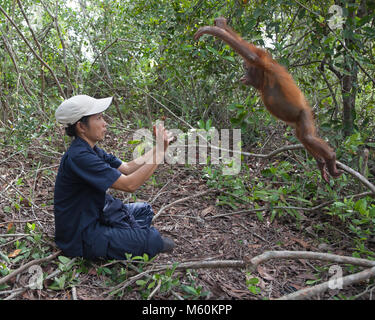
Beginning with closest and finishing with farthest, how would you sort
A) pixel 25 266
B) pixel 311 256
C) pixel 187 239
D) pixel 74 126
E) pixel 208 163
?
pixel 311 256
pixel 25 266
pixel 74 126
pixel 187 239
pixel 208 163

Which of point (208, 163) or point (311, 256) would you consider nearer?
point (311, 256)

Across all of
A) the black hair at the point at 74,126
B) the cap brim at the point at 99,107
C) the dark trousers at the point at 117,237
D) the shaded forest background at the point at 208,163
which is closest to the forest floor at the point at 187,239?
the shaded forest background at the point at 208,163

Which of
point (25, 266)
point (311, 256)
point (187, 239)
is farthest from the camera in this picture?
point (187, 239)

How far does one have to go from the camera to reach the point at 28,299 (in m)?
2.17

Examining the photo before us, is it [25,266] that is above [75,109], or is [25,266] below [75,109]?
below

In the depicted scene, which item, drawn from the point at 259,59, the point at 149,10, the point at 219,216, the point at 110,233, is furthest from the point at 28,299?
the point at 149,10

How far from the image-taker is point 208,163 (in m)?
4.11

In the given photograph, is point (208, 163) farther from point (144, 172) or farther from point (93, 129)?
point (93, 129)

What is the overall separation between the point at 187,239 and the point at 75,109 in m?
1.52

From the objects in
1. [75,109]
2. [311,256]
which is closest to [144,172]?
[75,109]

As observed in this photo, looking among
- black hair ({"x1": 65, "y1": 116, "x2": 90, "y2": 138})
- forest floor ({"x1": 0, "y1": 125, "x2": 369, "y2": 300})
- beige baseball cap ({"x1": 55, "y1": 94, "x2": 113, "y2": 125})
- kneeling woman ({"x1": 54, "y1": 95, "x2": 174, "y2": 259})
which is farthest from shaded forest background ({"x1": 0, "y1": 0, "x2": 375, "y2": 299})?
A: beige baseball cap ({"x1": 55, "y1": 94, "x2": 113, "y2": 125})

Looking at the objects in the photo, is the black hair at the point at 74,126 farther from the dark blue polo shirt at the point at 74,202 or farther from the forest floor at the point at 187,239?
the forest floor at the point at 187,239

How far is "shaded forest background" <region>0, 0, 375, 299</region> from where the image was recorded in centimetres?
245
